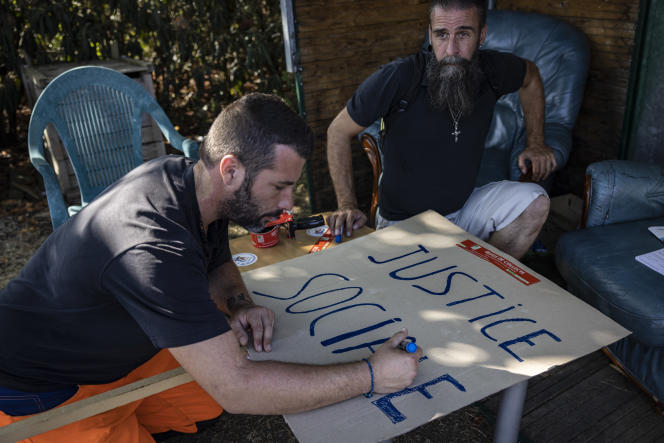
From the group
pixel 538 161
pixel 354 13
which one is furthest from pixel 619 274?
pixel 354 13

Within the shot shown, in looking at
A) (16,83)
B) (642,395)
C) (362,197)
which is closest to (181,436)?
(642,395)

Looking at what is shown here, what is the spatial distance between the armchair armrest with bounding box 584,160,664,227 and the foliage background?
300cm

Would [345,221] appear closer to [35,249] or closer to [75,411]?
[75,411]

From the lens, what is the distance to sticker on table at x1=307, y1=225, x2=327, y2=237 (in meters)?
1.96

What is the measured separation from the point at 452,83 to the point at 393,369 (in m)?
1.35

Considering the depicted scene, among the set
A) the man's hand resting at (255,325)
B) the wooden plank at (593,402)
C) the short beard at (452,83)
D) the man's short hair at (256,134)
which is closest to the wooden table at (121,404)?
the man's hand resting at (255,325)

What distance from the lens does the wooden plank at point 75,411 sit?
95 centimetres

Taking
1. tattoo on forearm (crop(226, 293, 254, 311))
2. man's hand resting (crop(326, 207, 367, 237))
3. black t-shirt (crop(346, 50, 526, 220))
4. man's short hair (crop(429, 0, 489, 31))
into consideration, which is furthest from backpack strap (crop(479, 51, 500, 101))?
tattoo on forearm (crop(226, 293, 254, 311))

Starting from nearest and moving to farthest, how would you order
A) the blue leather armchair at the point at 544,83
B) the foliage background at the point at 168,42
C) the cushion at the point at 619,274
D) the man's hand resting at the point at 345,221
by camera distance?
the cushion at the point at 619,274, the man's hand resting at the point at 345,221, the blue leather armchair at the point at 544,83, the foliage background at the point at 168,42

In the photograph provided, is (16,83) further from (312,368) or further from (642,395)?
(642,395)

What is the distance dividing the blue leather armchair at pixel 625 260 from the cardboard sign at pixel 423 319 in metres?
0.71

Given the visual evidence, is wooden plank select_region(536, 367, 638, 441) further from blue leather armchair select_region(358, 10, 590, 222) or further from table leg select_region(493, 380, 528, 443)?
blue leather armchair select_region(358, 10, 590, 222)

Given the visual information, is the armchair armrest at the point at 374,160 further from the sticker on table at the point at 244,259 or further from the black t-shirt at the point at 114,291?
Answer: the black t-shirt at the point at 114,291

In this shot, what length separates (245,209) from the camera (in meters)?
1.23
